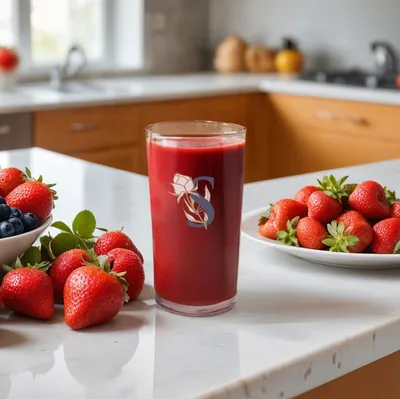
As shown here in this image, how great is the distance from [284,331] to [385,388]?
0.53 feet

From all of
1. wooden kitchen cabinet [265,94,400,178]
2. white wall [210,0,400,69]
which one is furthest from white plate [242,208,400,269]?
white wall [210,0,400,69]

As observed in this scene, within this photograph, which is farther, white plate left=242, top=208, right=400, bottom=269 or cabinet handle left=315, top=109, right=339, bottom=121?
cabinet handle left=315, top=109, right=339, bottom=121

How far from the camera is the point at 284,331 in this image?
85cm

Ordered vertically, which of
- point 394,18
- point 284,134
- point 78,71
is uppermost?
point 394,18

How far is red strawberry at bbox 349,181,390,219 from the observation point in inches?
41.8

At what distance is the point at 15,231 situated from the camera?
901 mm

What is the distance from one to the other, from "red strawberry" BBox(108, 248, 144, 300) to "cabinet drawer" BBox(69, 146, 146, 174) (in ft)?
8.08

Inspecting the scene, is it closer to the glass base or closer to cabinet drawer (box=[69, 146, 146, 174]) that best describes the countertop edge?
the glass base

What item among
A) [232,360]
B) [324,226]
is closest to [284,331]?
[232,360]

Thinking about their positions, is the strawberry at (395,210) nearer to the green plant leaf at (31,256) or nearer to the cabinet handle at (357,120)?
the green plant leaf at (31,256)

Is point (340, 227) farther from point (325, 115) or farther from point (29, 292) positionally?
point (325, 115)

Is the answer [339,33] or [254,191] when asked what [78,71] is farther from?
[254,191]

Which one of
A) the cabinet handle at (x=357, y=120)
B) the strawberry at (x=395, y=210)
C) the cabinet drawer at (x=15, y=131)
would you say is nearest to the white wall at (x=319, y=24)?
the cabinet handle at (x=357, y=120)

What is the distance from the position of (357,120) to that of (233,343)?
2.83 meters
